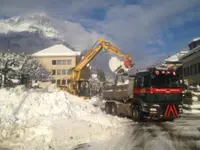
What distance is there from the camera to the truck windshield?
1859 cm

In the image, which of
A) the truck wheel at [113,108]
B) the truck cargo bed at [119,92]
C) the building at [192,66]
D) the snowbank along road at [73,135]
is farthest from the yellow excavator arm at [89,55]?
the snowbank along road at [73,135]

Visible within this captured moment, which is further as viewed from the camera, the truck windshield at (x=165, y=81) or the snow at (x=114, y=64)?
the snow at (x=114, y=64)

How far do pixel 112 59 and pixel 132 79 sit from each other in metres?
7.32

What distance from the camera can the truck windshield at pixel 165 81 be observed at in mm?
18594

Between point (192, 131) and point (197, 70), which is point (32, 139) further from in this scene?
point (197, 70)

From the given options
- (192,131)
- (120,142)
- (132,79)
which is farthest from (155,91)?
(120,142)

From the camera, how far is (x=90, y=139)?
1271 centimetres

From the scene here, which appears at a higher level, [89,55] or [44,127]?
[89,55]

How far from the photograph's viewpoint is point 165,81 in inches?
741

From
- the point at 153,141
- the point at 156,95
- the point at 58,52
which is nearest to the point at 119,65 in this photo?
the point at 156,95

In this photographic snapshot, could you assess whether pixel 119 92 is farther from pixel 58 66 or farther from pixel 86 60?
pixel 58 66

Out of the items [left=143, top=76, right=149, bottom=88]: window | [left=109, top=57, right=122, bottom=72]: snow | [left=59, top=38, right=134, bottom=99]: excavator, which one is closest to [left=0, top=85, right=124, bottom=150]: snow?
[left=143, top=76, right=149, bottom=88]: window

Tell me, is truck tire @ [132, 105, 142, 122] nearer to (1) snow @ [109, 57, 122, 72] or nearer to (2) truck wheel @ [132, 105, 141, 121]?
(2) truck wheel @ [132, 105, 141, 121]

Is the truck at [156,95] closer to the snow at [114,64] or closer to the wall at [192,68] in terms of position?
the snow at [114,64]
